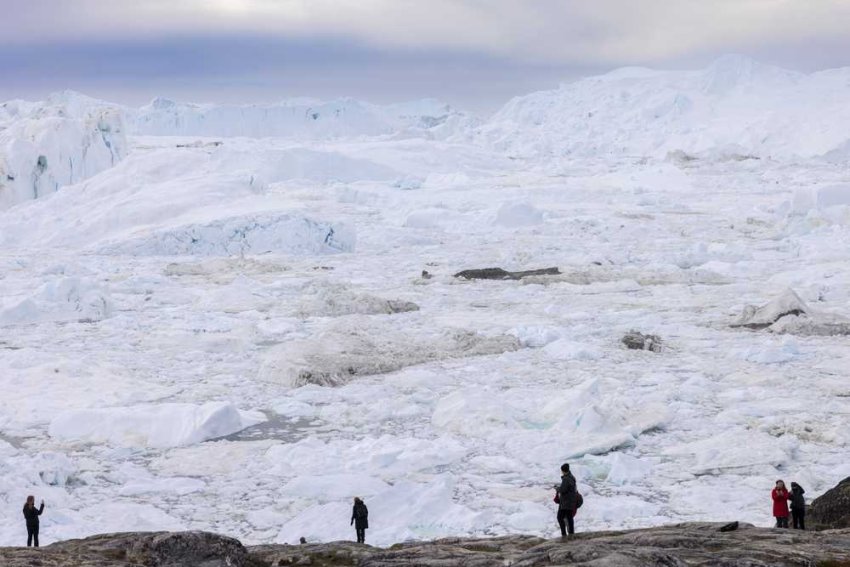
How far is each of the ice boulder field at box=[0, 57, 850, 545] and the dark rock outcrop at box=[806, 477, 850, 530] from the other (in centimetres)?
76

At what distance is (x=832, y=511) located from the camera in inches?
376

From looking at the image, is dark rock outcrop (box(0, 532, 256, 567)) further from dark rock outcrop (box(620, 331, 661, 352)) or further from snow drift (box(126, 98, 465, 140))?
snow drift (box(126, 98, 465, 140))

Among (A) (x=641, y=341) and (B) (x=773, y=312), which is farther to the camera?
(B) (x=773, y=312)

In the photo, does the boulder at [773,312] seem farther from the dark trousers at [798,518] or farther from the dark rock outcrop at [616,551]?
the dark rock outcrop at [616,551]

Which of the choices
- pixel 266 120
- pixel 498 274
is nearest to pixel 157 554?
pixel 498 274

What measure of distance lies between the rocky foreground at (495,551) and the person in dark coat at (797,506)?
68 centimetres

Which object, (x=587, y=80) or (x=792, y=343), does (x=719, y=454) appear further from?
(x=587, y=80)

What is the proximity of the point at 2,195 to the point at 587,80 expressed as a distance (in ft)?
212

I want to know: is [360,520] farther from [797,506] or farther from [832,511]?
[832,511]

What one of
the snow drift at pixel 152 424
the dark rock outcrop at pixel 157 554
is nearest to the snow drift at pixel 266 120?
the snow drift at pixel 152 424

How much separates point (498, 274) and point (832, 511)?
18.2 metres

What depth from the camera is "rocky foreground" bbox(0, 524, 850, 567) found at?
276 inches

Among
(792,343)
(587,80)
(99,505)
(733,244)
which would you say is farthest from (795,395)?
(587,80)

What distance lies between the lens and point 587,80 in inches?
3775
